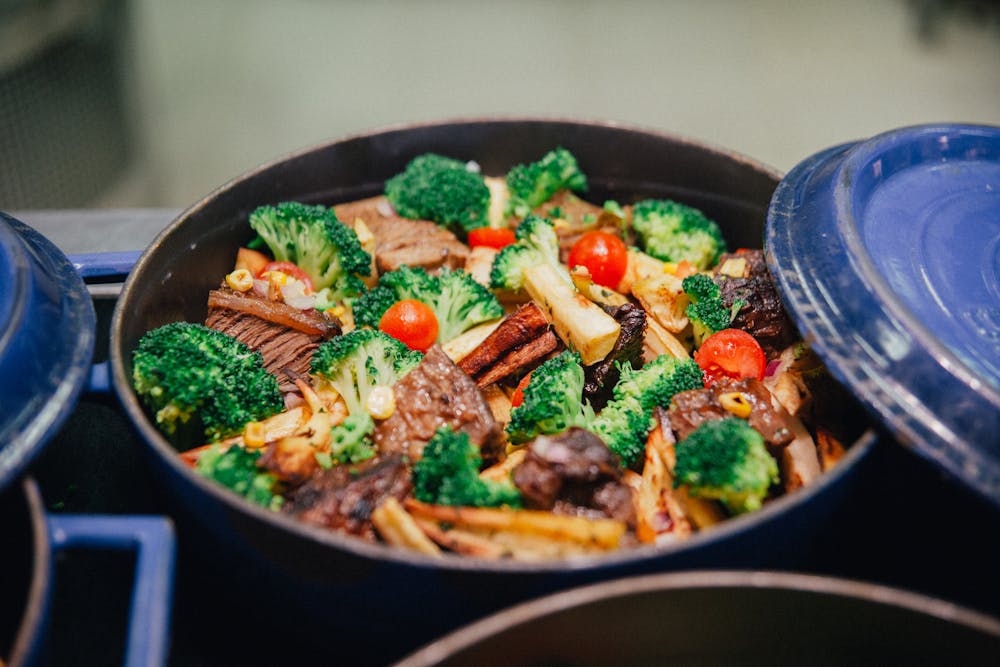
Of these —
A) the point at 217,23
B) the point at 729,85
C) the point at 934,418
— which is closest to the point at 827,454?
the point at 934,418

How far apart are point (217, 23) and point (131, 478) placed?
611 centimetres

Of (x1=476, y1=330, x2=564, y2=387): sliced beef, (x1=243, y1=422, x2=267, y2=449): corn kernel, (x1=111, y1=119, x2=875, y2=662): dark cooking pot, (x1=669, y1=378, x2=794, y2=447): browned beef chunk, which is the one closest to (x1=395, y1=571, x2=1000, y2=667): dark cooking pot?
(x1=111, y1=119, x2=875, y2=662): dark cooking pot

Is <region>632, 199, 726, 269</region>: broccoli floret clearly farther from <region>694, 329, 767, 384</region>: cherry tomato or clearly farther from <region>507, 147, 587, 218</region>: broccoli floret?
<region>694, 329, 767, 384</region>: cherry tomato

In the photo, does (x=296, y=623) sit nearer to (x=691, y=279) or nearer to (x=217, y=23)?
(x=691, y=279)

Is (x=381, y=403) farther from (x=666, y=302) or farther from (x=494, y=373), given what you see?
(x=666, y=302)

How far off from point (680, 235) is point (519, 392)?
86 cm

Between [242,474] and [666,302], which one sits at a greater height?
[666,302]

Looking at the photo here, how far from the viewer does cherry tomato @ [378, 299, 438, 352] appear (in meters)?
2.05

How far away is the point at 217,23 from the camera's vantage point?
6.86 meters

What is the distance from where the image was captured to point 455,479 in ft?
5.04

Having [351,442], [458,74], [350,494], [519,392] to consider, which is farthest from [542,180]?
[458,74]

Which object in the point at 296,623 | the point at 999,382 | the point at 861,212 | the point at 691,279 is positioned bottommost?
the point at 296,623

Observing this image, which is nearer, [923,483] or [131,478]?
[923,483]

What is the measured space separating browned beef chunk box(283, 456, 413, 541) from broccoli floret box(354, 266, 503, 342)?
602 millimetres
